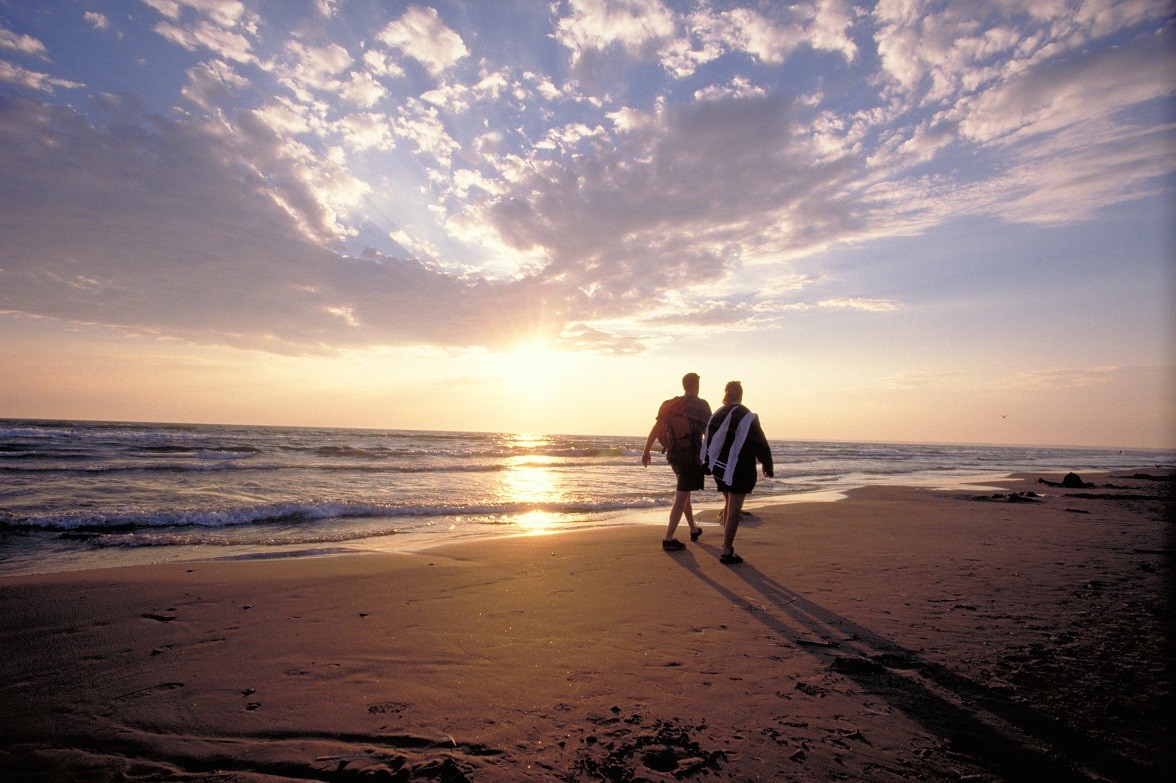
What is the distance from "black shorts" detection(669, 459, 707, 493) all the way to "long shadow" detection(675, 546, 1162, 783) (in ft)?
9.26

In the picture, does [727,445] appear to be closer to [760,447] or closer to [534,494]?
[760,447]

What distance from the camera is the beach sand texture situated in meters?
2.11

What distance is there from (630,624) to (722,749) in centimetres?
159

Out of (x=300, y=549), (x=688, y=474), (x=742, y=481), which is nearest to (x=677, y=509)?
(x=688, y=474)

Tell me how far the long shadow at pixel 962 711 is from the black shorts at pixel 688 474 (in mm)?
2823

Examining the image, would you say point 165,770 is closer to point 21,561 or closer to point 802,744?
point 802,744

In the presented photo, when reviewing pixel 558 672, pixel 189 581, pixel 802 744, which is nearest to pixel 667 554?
pixel 558 672

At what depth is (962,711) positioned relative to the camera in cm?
243

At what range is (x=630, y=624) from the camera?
12.2ft

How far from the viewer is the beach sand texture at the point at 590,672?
211 centimetres

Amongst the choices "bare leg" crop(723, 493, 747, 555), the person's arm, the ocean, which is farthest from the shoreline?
the person's arm

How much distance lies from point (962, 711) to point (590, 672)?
Result: 70.5 inches

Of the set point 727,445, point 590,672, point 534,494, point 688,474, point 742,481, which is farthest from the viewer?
point 534,494

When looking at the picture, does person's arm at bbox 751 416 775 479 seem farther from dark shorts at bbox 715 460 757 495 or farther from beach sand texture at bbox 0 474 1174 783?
beach sand texture at bbox 0 474 1174 783
